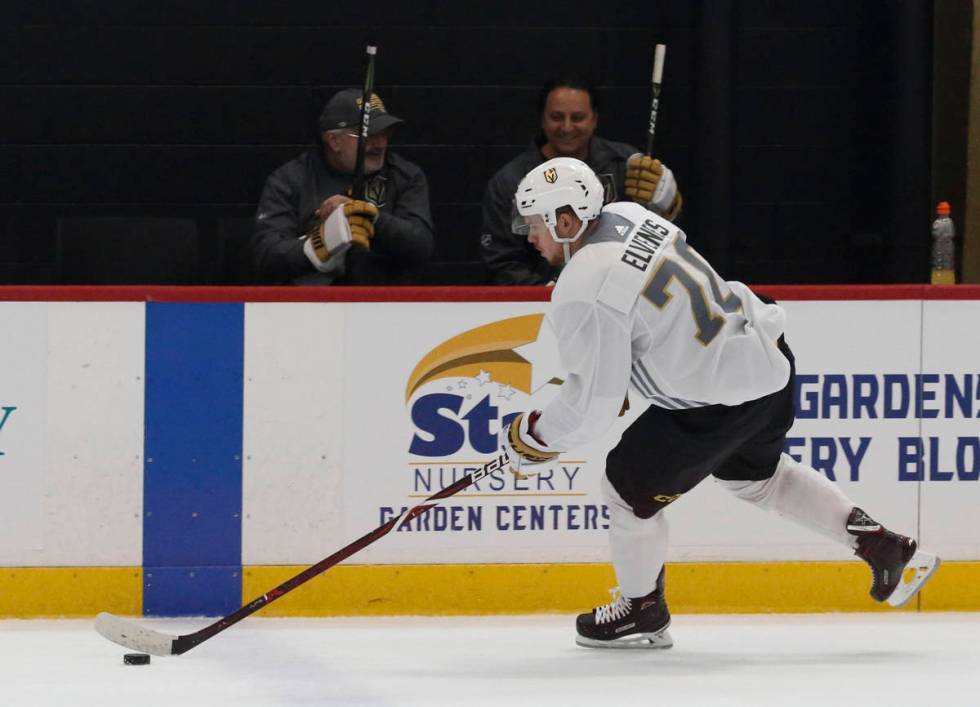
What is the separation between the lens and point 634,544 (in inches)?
145

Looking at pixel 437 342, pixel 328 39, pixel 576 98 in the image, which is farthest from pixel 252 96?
pixel 437 342

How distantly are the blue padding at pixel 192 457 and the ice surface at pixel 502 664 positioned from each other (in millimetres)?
107

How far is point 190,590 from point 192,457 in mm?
318

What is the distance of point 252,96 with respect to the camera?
19.5 feet

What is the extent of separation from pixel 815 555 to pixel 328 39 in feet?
8.77

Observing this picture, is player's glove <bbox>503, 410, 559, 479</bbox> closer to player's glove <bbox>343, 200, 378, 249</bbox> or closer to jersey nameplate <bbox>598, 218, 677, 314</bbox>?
jersey nameplate <bbox>598, 218, 677, 314</bbox>

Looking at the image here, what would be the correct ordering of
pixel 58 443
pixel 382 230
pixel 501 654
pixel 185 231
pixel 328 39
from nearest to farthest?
pixel 501 654, pixel 58 443, pixel 382 230, pixel 185 231, pixel 328 39

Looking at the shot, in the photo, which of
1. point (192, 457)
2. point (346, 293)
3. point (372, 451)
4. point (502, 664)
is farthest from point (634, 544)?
point (192, 457)

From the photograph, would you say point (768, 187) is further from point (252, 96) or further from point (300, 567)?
point (300, 567)

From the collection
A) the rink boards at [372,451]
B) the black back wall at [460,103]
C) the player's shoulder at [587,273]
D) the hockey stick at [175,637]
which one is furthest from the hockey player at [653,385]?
the black back wall at [460,103]

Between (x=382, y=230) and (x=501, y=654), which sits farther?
(x=382, y=230)

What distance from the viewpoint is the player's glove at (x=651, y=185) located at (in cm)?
452

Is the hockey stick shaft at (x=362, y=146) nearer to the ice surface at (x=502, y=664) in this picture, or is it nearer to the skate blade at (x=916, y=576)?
the ice surface at (x=502, y=664)

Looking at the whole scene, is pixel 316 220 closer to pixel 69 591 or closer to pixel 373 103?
pixel 373 103
